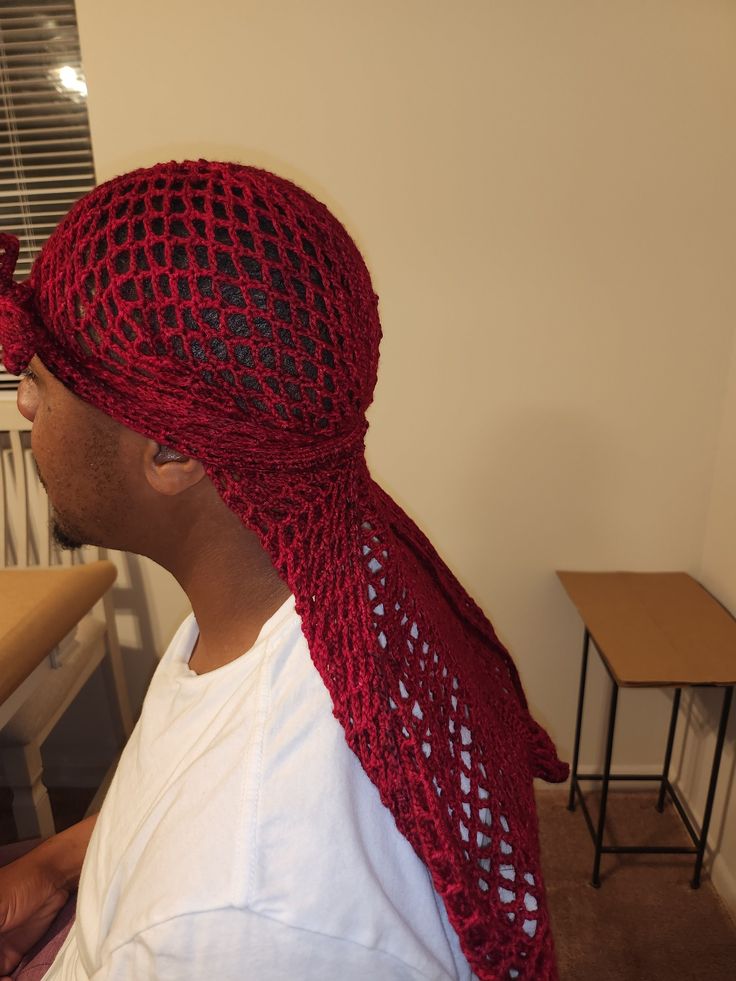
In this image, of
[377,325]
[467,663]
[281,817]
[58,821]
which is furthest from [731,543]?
[58,821]

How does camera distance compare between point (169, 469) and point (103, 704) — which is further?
point (103, 704)

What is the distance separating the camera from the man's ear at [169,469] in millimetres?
639

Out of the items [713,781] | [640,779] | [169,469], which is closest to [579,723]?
[640,779]

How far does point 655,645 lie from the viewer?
1.56m

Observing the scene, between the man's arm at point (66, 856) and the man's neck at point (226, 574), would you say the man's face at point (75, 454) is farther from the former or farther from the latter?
the man's arm at point (66, 856)

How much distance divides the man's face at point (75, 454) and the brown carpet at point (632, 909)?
1.57 meters

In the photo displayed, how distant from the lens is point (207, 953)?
50 cm

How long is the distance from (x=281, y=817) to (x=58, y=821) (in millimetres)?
1833

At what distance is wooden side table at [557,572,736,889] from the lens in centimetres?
147

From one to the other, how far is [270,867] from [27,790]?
1031 millimetres

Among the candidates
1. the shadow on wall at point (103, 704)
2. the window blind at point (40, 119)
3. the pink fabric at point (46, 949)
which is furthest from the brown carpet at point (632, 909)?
the window blind at point (40, 119)

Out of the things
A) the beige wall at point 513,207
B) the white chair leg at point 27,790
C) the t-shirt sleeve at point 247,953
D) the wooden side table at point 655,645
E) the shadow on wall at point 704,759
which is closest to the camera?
the t-shirt sleeve at point 247,953

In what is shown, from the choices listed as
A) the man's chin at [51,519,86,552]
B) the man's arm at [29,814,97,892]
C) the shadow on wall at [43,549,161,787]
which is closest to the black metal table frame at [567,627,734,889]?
the man's arm at [29,814,97,892]

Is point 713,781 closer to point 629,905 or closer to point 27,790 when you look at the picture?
point 629,905
